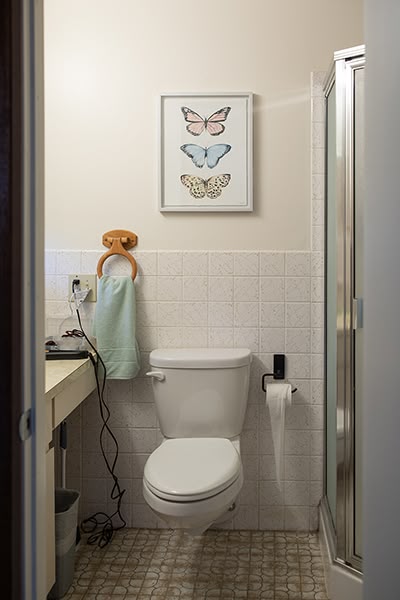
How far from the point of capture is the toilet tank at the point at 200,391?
2.06 m

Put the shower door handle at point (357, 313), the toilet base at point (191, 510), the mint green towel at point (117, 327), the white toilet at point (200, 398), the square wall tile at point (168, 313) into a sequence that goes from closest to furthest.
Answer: the toilet base at point (191, 510) → the shower door handle at point (357, 313) → the white toilet at point (200, 398) → the mint green towel at point (117, 327) → the square wall tile at point (168, 313)

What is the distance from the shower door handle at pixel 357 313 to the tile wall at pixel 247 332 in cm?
48

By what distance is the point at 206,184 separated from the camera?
224 cm

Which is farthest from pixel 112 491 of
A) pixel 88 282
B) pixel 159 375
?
pixel 88 282

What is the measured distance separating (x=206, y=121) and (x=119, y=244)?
0.66 metres

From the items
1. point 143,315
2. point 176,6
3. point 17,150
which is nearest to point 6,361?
Answer: point 17,150

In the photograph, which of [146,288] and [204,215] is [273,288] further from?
[146,288]

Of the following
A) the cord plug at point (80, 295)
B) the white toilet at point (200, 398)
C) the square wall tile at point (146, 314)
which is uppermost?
the cord plug at point (80, 295)

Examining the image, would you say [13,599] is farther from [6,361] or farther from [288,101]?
[288,101]

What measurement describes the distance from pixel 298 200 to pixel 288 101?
0.43 meters

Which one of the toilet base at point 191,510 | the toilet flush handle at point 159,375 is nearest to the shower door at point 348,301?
the toilet base at point 191,510

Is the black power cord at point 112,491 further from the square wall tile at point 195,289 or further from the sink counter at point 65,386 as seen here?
the square wall tile at point 195,289

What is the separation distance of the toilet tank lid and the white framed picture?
2.06 ft

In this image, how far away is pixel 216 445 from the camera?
6.39ft
